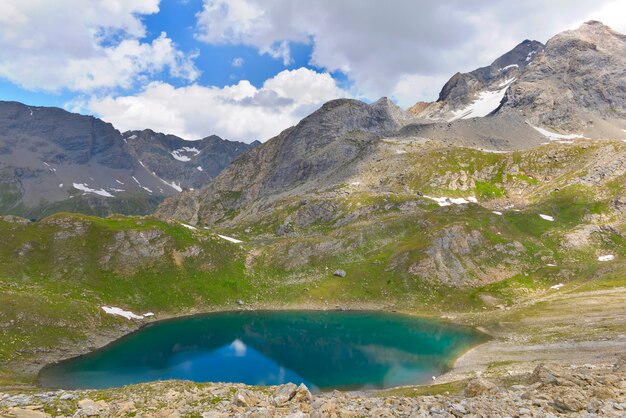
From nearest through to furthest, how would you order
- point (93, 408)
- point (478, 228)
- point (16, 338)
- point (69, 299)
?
1. point (93, 408)
2. point (16, 338)
3. point (69, 299)
4. point (478, 228)

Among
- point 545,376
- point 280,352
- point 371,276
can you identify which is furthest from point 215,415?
point 371,276

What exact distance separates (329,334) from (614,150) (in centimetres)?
16638

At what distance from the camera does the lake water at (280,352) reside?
210 feet

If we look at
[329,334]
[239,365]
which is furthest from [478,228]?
[239,365]

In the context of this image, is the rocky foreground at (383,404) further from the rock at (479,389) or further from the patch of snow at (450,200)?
the patch of snow at (450,200)

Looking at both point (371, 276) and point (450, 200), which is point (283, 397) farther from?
point (450, 200)

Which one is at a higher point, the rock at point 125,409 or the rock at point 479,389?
the rock at point 125,409

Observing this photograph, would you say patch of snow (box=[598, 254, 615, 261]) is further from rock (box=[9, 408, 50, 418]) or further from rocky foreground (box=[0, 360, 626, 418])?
rock (box=[9, 408, 50, 418])

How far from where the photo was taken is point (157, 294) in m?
107

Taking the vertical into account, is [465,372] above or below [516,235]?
Result: below

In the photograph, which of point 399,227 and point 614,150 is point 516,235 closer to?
point 399,227

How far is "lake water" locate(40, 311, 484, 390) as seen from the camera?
64062 mm

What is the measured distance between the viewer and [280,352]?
8081cm

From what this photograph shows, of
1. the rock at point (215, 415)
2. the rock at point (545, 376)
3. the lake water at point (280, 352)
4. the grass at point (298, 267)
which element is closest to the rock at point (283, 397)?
the rock at point (215, 415)
